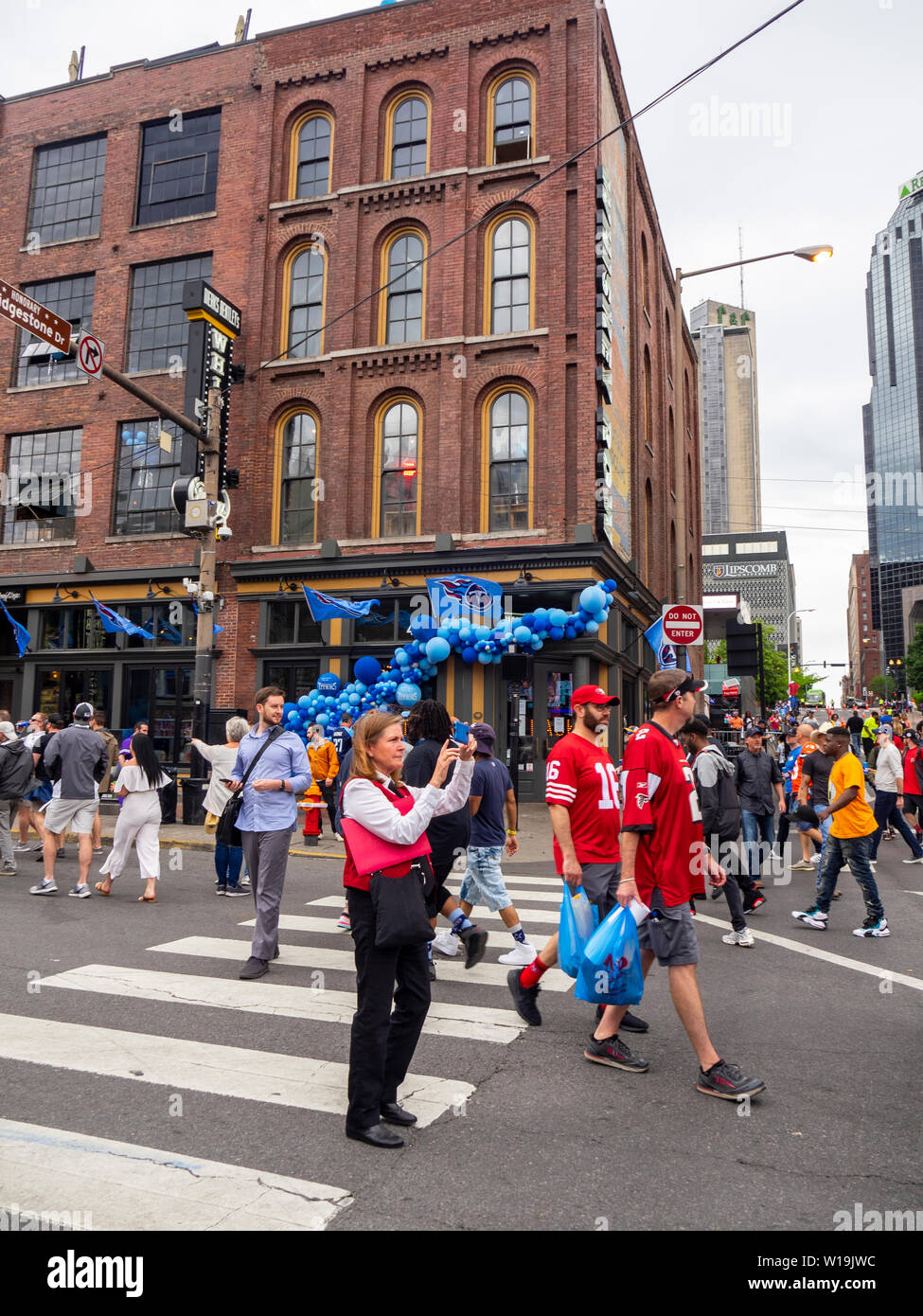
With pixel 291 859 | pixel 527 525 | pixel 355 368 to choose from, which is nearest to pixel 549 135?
pixel 355 368

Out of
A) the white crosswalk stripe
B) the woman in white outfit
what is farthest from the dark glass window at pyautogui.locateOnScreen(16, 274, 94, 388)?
the white crosswalk stripe

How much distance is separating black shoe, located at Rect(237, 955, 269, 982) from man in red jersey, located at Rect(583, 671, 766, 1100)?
2616 mm

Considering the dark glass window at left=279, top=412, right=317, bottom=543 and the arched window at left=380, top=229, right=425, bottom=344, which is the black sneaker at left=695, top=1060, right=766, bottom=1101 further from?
the arched window at left=380, top=229, right=425, bottom=344

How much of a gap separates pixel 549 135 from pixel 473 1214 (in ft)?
71.8

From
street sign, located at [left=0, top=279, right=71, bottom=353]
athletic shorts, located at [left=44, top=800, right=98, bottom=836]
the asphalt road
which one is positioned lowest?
the asphalt road

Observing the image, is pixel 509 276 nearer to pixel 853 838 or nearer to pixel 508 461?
pixel 508 461

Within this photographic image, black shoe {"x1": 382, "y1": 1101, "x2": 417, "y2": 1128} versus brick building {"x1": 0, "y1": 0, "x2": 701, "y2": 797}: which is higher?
brick building {"x1": 0, "y1": 0, "x2": 701, "y2": 797}

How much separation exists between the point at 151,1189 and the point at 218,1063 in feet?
4.48

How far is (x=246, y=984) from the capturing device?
6137mm

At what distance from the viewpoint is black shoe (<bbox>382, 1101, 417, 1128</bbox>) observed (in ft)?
12.7

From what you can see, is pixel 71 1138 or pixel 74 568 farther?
pixel 74 568

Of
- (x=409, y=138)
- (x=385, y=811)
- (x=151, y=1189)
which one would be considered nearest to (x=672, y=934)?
(x=385, y=811)

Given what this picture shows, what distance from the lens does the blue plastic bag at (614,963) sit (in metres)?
4.52

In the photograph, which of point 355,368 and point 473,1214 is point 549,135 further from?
point 473,1214
